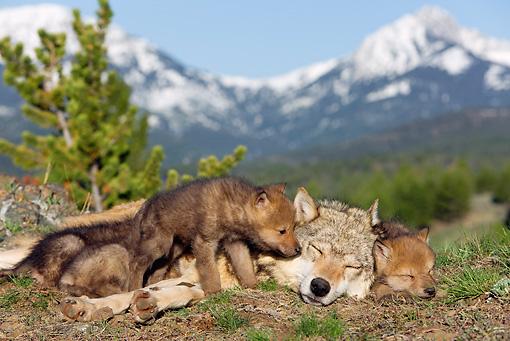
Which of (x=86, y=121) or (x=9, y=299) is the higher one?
(x=86, y=121)

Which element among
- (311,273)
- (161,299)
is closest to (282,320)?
(311,273)

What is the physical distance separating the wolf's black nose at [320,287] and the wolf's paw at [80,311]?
6.81ft

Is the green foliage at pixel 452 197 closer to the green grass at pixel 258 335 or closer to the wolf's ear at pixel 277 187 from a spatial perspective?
the wolf's ear at pixel 277 187

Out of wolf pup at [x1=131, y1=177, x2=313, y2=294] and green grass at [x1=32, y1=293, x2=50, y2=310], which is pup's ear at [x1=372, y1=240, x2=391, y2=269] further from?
green grass at [x1=32, y1=293, x2=50, y2=310]

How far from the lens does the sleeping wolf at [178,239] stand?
6.68m

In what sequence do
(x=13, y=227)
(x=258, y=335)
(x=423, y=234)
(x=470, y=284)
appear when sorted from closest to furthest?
(x=258, y=335)
(x=470, y=284)
(x=423, y=234)
(x=13, y=227)

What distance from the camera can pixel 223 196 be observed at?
7258 millimetres

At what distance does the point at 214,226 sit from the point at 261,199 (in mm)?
680

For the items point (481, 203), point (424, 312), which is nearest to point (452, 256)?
point (424, 312)

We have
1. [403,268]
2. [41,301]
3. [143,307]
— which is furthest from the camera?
[41,301]

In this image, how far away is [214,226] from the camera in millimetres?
6957

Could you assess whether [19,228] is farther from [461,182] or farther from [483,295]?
[461,182]

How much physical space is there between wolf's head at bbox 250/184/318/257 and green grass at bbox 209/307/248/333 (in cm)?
114

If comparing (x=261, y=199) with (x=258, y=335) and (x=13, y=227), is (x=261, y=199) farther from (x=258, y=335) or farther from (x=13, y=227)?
(x=13, y=227)
